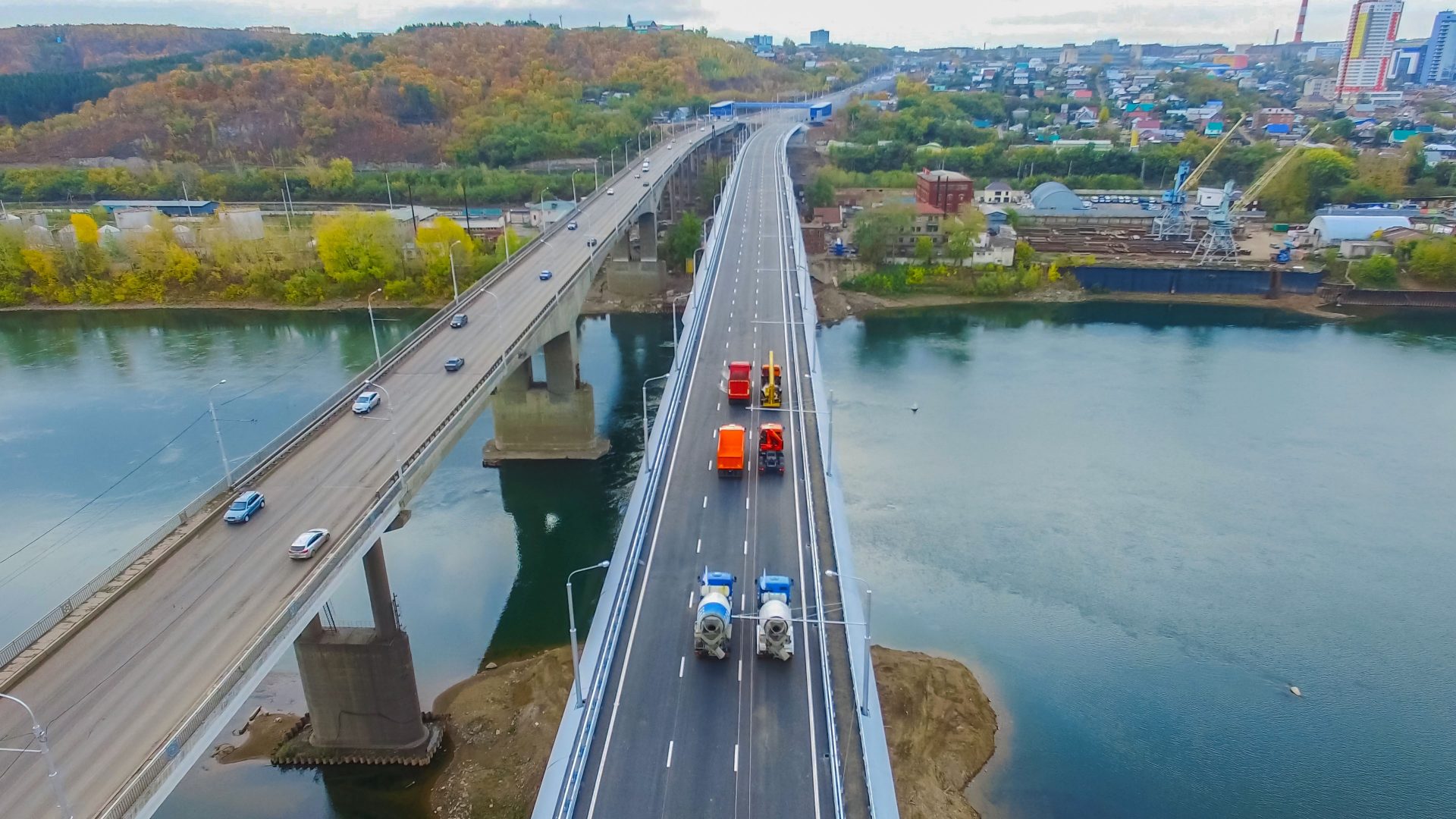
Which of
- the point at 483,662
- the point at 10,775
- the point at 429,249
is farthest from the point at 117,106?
the point at 10,775

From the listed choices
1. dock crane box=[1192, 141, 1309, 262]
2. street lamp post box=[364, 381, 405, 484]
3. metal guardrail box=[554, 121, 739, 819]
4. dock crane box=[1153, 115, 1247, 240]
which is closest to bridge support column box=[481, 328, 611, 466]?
metal guardrail box=[554, 121, 739, 819]

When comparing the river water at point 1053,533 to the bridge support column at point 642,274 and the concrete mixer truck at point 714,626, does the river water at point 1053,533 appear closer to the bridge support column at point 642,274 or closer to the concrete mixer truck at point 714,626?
the concrete mixer truck at point 714,626

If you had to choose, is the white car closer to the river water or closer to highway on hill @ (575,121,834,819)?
highway on hill @ (575,121,834,819)

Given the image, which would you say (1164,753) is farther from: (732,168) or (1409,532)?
(732,168)

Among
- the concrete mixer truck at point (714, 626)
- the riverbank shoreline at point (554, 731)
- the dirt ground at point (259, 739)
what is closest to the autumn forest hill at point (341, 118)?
the riverbank shoreline at point (554, 731)

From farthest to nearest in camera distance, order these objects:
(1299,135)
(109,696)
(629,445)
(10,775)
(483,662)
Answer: (1299,135) < (629,445) < (483,662) < (109,696) < (10,775)

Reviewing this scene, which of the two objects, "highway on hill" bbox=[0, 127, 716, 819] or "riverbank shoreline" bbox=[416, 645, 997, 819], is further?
"riverbank shoreline" bbox=[416, 645, 997, 819]
